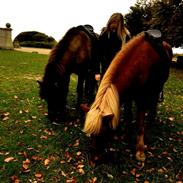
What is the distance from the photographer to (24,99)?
24.5 ft

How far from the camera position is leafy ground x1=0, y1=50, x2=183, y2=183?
420 centimetres

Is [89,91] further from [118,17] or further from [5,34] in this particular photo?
[5,34]

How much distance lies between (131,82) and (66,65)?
1.73 metres

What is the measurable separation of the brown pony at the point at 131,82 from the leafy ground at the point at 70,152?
0.39 metres

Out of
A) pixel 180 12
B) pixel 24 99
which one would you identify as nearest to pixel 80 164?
pixel 24 99

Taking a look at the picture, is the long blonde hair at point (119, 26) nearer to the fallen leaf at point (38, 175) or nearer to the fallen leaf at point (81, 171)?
the fallen leaf at point (81, 171)

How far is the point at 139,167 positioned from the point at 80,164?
0.95 m

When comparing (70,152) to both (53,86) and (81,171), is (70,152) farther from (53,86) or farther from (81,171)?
(53,86)

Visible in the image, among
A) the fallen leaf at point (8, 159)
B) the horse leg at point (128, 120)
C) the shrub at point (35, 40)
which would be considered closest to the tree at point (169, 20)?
the horse leg at point (128, 120)

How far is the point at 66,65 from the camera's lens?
17.9 ft

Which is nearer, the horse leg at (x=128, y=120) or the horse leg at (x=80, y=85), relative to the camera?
the horse leg at (x=128, y=120)

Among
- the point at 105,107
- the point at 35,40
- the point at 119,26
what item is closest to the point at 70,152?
the point at 105,107

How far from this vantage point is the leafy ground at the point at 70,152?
420cm

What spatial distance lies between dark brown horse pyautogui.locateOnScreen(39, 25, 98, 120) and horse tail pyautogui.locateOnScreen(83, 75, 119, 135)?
1.60 m
